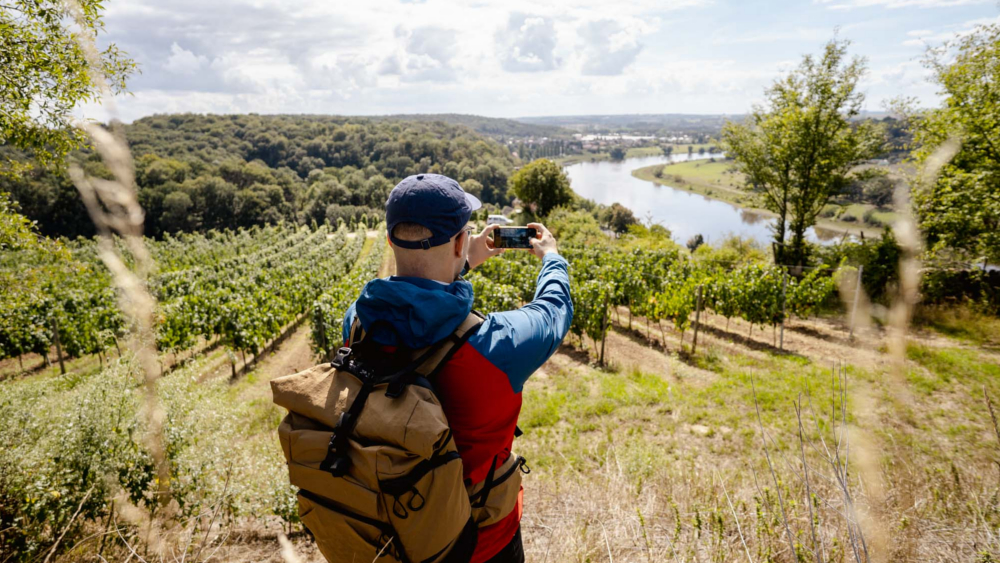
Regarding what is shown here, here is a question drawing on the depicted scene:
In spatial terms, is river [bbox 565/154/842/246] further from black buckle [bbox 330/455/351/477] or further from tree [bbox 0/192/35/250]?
black buckle [bbox 330/455/351/477]

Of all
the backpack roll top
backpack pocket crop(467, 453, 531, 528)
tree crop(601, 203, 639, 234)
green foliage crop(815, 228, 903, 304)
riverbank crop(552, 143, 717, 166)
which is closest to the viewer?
the backpack roll top

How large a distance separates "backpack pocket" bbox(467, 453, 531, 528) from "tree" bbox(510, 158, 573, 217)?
33302mm

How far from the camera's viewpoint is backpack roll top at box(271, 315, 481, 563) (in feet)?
3.90

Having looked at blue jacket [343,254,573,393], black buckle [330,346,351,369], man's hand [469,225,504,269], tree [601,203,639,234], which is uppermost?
man's hand [469,225,504,269]

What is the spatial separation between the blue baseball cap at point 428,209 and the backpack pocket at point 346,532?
2.69 ft

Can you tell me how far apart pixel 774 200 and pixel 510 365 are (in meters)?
19.1

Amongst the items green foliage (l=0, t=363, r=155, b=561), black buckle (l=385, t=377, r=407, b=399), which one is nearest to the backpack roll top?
black buckle (l=385, t=377, r=407, b=399)

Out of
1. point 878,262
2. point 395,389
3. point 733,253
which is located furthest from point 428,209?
point 733,253

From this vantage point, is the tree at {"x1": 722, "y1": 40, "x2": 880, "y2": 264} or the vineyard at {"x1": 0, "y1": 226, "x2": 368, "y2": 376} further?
the tree at {"x1": 722, "y1": 40, "x2": 880, "y2": 264}

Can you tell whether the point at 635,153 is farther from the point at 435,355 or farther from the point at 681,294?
the point at 435,355

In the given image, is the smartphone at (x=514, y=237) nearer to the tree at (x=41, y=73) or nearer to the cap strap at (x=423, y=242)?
the cap strap at (x=423, y=242)

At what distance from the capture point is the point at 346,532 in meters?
1.32

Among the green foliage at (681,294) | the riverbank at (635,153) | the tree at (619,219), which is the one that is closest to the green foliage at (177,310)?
the green foliage at (681,294)

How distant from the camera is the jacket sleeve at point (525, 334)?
1379 millimetres
